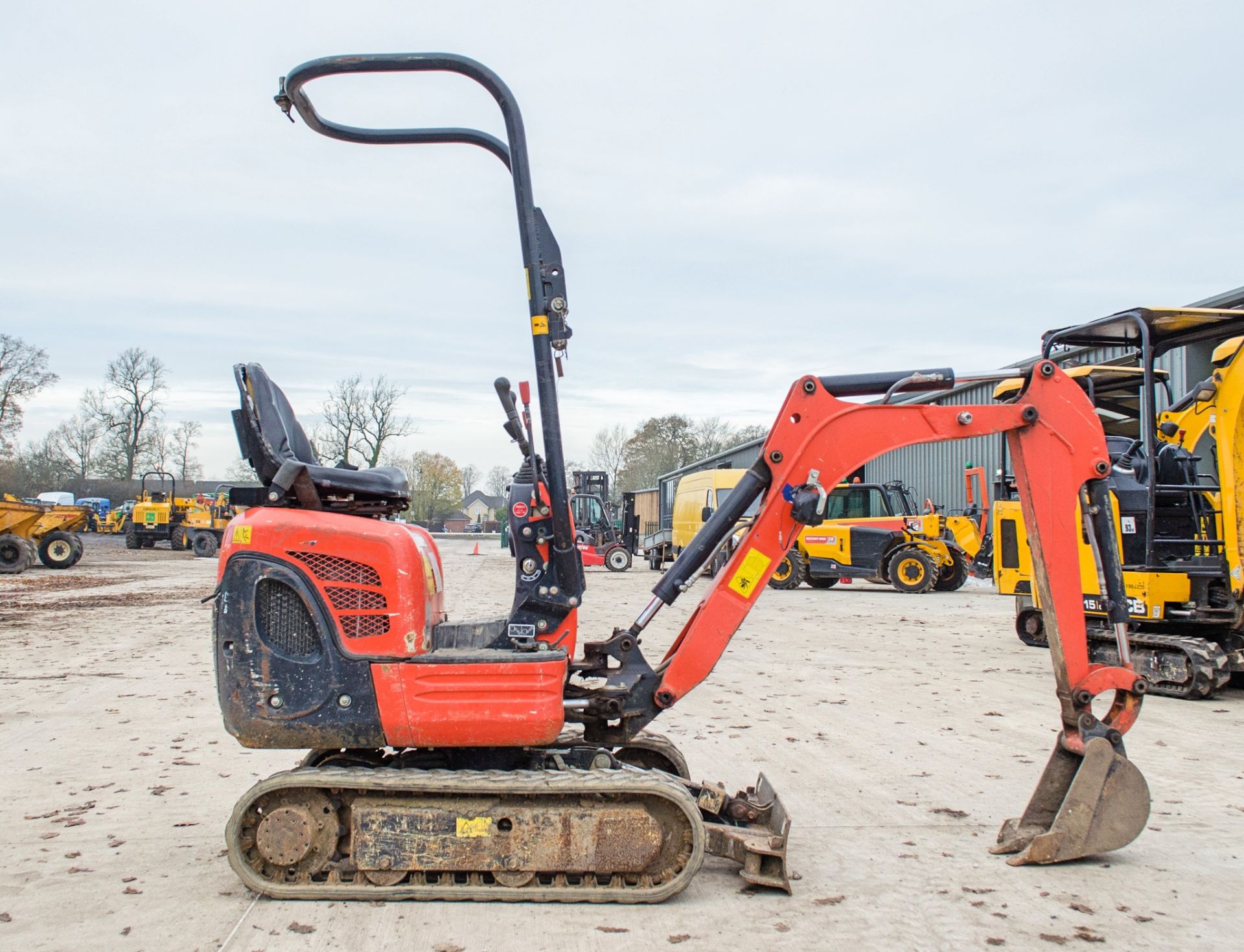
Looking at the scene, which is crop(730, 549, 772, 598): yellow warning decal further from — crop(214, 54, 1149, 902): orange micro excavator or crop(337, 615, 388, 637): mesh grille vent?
crop(337, 615, 388, 637): mesh grille vent

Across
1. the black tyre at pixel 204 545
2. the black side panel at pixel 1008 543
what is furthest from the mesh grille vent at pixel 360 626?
the black tyre at pixel 204 545

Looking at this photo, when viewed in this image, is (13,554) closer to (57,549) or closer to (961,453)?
(57,549)

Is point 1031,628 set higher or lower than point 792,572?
lower

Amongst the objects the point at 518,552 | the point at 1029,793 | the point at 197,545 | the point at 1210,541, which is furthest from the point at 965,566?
the point at 197,545

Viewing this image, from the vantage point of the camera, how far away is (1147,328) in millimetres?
8672

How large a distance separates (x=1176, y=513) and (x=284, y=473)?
26.8ft

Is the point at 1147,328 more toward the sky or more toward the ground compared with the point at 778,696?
more toward the sky

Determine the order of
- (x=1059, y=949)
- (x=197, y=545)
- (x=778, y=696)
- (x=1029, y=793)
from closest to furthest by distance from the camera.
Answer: (x=1059, y=949)
(x=1029, y=793)
(x=778, y=696)
(x=197, y=545)

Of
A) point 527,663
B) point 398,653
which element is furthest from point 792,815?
point 398,653

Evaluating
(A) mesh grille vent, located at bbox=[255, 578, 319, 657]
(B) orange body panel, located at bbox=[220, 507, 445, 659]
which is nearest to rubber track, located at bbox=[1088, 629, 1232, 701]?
(B) orange body panel, located at bbox=[220, 507, 445, 659]

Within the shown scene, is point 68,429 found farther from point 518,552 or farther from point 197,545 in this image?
point 518,552

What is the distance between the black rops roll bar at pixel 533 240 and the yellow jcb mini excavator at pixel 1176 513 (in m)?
5.05

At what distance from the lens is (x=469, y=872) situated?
4.20 meters

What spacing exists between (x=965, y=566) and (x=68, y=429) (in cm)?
7735
